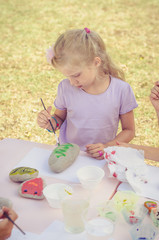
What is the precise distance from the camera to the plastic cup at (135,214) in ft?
3.76

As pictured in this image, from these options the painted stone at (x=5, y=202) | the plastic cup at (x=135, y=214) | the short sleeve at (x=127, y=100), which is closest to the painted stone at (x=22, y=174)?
the painted stone at (x=5, y=202)

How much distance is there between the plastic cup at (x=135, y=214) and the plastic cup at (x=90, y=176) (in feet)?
0.67

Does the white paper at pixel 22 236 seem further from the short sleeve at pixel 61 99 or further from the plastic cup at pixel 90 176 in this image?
the short sleeve at pixel 61 99

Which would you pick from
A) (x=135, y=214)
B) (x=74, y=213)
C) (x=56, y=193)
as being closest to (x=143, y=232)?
(x=135, y=214)

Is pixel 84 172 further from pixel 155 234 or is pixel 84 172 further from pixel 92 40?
pixel 92 40

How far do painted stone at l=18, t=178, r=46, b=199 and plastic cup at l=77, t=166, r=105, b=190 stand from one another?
17 cm

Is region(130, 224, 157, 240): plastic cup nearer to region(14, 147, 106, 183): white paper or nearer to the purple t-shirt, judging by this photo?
region(14, 147, 106, 183): white paper

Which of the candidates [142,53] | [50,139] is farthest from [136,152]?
[142,53]

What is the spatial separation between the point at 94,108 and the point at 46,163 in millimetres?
588

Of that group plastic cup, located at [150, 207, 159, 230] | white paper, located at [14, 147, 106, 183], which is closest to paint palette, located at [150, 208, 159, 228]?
plastic cup, located at [150, 207, 159, 230]

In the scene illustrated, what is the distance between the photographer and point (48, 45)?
5.21 metres

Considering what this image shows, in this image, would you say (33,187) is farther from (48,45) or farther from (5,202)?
(48,45)

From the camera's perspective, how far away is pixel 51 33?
564cm

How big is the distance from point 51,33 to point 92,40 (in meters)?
4.01
